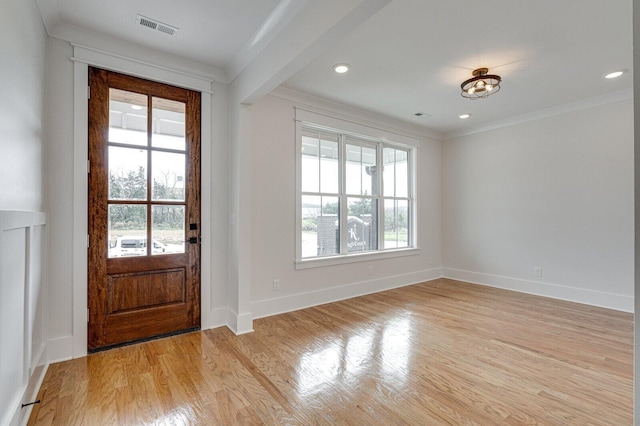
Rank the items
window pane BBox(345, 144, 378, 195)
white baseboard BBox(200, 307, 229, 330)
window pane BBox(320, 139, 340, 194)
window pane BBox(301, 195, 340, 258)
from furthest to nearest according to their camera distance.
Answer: window pane BBox(345, 144, 378, 195)
window pane BBox(320, 139, 340, 194)
window pane BBox(301, 195, 340, 258)
white baseboard BBox(200, 307, 229, 330)

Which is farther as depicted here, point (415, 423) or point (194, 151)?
point (194, 151)

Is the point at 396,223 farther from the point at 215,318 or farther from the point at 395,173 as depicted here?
the point at 215,318

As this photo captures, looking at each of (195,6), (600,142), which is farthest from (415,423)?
(600,142)

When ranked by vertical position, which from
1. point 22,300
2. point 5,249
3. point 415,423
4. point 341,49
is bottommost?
point 415,423

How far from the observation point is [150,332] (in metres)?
2.85

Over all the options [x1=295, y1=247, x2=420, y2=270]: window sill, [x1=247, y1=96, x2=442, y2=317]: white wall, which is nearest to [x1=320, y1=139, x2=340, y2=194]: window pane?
[x1=247, y1=96, x2=442, y2=317]: white wall

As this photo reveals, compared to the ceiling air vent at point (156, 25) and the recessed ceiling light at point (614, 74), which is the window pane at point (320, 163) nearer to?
the ceiling air vent at point (156, 25)

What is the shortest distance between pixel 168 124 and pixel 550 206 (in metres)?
5.11

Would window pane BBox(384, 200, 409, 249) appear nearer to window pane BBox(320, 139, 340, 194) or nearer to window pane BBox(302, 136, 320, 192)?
window pane BBox(320, 139, 340, 194)

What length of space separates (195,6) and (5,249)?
194cm

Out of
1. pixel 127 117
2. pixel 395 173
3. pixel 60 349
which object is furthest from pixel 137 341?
pixel 395 173

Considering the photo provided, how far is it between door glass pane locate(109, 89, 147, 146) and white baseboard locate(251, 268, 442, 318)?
210 centimetres

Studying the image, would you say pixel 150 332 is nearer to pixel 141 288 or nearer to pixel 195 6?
pixel 141 288

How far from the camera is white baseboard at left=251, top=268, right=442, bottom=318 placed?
3.54 meters
